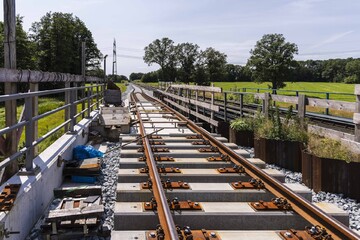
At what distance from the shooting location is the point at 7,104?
518cm

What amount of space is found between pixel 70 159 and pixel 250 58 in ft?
253

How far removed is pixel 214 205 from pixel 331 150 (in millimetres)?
2923

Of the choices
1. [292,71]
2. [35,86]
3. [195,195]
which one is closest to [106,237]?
[195,195]

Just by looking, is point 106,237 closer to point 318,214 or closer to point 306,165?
point 318,214

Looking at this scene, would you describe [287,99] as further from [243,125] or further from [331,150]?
[331,150]

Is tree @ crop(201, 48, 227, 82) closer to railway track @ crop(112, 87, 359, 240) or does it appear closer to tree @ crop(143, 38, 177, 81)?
tree @ crop(143, 38, 177, 81)

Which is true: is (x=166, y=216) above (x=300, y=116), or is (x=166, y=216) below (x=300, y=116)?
below

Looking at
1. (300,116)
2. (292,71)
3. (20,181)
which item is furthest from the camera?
(292,71)

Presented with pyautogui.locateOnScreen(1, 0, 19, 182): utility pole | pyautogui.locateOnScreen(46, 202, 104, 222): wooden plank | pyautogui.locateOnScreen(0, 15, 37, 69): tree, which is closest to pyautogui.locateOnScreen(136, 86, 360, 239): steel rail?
pyautogui.locateOnScreen(46, 202, 104, 222): wooden plank

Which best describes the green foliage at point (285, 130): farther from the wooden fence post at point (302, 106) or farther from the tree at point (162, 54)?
the tree at point (162, 54)

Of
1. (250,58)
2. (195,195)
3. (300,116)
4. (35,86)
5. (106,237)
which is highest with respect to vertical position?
(250,58)

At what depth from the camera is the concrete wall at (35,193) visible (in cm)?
374

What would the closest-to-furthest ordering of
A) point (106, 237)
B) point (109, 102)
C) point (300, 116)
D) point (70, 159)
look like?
1. point (106, 237)
2. point (70, 159)
3. point (300, 116)
4. point (109, 102)

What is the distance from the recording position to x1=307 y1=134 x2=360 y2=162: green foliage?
6.12 meters
